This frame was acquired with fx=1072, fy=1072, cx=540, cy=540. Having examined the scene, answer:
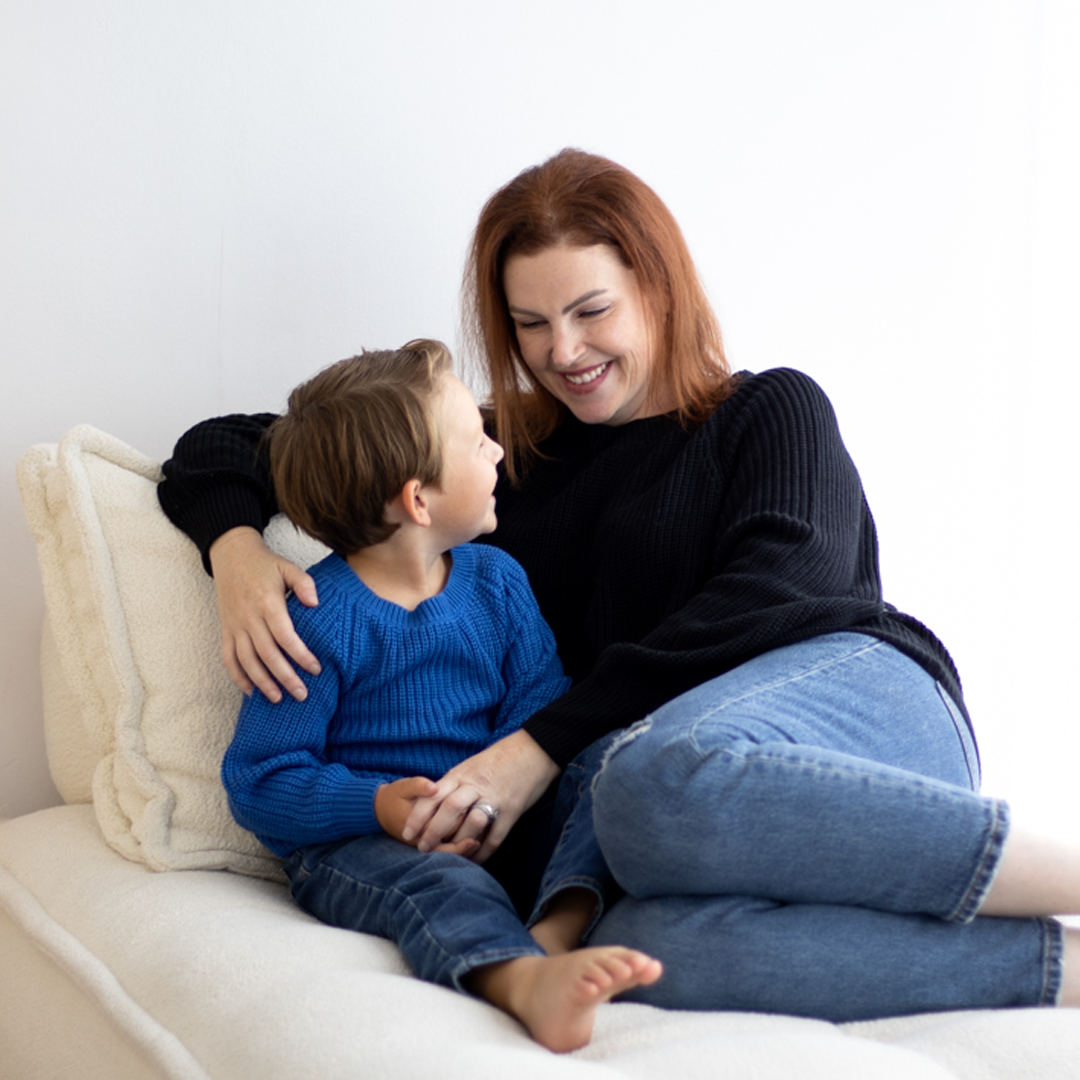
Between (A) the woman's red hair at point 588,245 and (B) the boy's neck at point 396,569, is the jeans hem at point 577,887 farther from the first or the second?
(A) the woman's red hair at point 588,245

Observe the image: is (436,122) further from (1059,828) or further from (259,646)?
(1059,828)

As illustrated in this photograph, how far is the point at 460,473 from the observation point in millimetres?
1241

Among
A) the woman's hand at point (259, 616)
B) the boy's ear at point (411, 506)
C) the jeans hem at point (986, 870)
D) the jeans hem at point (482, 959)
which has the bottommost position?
the jeans hem at point (482, 959)

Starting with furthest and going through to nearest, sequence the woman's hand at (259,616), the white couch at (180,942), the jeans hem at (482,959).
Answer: the woman's hand at (259,616), the jeans hem at (482,959), the white couch at (180,942)

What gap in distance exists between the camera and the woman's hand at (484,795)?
3.57 feet

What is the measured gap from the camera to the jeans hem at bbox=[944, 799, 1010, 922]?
35.5 inches

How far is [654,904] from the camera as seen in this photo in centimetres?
97

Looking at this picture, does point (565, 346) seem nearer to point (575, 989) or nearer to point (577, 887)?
point (577, 887)

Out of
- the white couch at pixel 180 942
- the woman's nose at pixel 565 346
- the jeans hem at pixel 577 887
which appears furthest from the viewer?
the woman's nose at pixel 565 346

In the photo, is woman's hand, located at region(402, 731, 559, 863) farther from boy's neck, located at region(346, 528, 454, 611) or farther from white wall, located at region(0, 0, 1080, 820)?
white wall, located at region(0, 0, 1080, 820)

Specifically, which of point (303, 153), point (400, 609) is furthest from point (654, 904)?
point (303, 153)

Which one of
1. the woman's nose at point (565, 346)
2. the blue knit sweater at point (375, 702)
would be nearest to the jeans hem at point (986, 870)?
the blue knit sweater at point (375, 702)

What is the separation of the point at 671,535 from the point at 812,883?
577 millimetres

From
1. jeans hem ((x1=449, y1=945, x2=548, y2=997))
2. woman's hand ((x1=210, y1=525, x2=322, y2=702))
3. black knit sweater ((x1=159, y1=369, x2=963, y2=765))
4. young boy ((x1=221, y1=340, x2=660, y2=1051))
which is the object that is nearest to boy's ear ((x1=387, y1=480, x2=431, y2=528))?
young boy ((x1=221, y1=340, x2=660, y2=1051))
